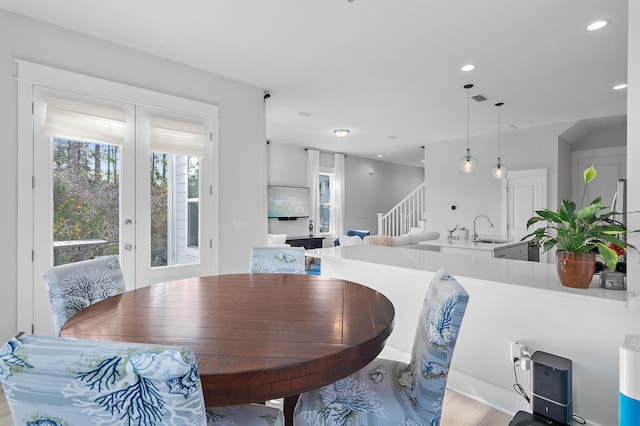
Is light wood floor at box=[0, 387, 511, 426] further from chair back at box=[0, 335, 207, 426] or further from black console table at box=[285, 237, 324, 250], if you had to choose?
black console table at box=[285, 237, 324, 250]

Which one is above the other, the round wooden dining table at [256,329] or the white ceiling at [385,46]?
the white ceiling at [385,46]

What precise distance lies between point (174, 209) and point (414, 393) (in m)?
2.93

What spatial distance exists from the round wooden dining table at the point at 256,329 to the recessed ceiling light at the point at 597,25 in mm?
2922

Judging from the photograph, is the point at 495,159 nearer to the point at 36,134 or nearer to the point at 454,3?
the point at 454,3

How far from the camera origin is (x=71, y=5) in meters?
2.43

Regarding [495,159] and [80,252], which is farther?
[495,159]

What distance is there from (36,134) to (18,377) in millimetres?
2751

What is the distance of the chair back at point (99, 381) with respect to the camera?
0.59 m

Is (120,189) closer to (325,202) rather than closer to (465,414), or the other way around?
(465,414)

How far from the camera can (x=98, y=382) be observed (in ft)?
1.96

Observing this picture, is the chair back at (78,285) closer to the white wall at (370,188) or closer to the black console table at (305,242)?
the black console table at (305,242)

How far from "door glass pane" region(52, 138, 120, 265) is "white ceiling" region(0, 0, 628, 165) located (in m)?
1.01

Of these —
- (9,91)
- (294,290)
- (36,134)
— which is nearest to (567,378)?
(294,290)

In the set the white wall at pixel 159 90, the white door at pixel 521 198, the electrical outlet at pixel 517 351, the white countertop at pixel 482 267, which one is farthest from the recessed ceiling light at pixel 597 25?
the white door at pixel 521 198
